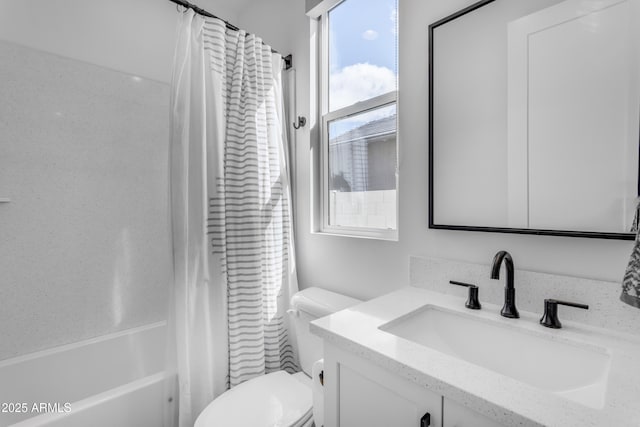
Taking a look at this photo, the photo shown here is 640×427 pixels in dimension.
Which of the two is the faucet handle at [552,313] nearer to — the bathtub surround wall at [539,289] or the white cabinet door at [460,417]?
the bathtub surround wall at [539,289]

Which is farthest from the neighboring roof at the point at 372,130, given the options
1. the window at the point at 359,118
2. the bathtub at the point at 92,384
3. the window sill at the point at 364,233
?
the bathtub at the point at 92,384

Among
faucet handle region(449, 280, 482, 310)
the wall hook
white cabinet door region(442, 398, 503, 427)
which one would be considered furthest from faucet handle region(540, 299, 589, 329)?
the wall hook

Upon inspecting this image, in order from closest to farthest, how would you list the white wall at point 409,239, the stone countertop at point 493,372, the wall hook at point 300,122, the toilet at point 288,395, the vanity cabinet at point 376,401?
the stone countertop at point 493,372
the vanity cabinet at point 376,401
the white wall at point 409,239
the toilet at point 288,395
the wall hook at point 300,122

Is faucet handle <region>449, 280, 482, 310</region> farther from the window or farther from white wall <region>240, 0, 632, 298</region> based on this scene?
the window

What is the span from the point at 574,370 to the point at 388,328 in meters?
0.45

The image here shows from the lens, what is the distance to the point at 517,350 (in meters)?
0.81

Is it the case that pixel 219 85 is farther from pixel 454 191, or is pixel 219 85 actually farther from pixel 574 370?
pixel 574 370

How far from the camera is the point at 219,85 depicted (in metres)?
1.36

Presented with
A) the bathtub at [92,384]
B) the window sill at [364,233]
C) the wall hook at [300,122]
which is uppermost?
the wall hook at [300,122]

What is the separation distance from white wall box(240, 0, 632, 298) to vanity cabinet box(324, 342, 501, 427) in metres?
0.56

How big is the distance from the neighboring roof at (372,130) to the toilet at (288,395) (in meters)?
0.83

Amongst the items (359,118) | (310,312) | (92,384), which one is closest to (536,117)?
(359,118)

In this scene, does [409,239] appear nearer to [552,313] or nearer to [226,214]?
[552,313]

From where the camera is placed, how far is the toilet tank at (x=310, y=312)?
1334 mm
